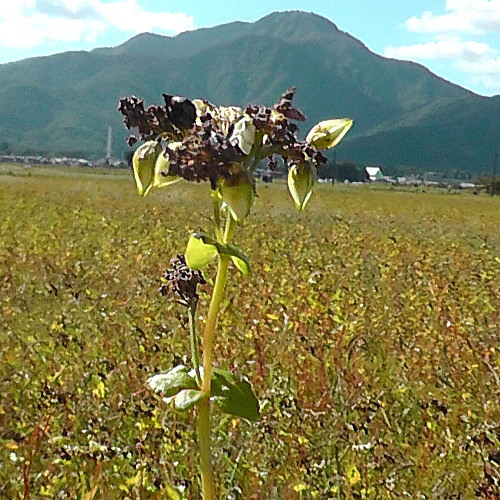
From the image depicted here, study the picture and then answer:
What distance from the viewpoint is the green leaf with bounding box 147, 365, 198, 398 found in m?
1.63

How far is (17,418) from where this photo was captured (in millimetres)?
3980

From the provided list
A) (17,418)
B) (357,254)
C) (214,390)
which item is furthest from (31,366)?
(357,254)

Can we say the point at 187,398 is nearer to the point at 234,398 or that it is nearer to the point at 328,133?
the point at 234,398

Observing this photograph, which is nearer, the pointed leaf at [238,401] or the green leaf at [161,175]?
the green leaf at [161,175]

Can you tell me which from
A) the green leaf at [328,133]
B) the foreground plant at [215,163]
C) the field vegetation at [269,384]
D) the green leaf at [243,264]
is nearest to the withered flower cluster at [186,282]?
the foreground plant at [215,163]

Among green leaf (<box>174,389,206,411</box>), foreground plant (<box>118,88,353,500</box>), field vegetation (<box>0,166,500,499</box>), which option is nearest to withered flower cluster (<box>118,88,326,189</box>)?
foreground plant (<box>118,88,353,500</box>)

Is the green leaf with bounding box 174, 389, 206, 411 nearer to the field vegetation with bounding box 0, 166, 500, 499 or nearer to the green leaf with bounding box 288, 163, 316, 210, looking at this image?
the green leaf with bounding box 288, 163, 316, 210

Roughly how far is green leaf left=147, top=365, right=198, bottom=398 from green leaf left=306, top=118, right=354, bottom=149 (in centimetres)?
57

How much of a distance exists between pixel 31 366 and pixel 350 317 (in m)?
2.76

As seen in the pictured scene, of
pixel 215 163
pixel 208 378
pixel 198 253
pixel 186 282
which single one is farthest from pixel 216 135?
pixel 208 378

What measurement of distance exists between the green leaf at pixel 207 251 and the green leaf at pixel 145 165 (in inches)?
5.7

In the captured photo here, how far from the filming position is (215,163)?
1348 mm

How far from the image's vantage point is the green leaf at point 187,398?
5.12 ft

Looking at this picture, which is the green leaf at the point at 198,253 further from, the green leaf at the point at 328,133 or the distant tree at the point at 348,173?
the distant tree at the point at 348,173
